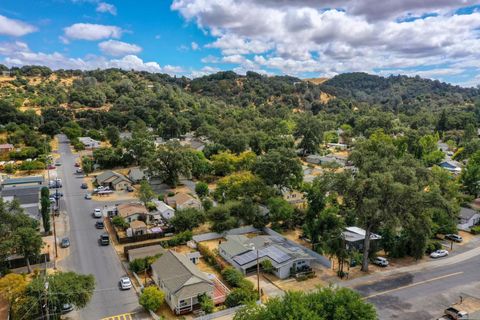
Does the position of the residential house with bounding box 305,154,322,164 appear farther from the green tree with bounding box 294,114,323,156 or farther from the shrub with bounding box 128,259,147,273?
the shrub with bounding box 128,259,147,273

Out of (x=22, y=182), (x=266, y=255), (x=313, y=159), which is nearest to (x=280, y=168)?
(x=266, y=255)

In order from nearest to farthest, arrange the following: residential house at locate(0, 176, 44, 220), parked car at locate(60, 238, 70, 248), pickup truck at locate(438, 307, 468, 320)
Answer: pickup truck at locate(438, 307, 468, 320) < parked car at locate(60, 238, 70, 248) < residential house at locate(0, 176, 44, 220)

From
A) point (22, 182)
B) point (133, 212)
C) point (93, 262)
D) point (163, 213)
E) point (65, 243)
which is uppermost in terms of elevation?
point (22, 182)

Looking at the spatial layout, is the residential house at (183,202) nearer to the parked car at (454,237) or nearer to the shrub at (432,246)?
the shrub at (432,246)

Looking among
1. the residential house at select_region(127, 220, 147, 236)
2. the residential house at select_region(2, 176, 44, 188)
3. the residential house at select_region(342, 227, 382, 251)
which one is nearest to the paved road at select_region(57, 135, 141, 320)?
the residential house at select_region(127, 220, 147, 236)

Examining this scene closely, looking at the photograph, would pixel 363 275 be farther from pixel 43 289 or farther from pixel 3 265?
pixel 3 265

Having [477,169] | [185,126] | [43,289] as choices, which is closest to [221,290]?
[43,289]

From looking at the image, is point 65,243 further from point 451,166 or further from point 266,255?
point 451,166
